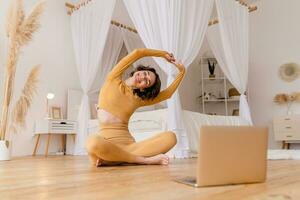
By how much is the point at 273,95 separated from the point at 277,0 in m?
1.88

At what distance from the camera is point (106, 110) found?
2344 millimetres

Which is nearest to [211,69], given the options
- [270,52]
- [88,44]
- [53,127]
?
[270,52]

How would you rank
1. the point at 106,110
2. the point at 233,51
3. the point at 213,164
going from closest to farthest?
1. the point at 213,164
2. the point at 106,110
3. the point at 233,51

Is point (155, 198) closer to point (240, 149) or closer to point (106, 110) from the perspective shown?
point (240, 149)

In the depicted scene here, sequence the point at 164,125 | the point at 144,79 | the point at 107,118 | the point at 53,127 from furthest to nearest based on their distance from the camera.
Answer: the point at 53,127, the point at 164,125, the point at 107,118, the point at 144,79

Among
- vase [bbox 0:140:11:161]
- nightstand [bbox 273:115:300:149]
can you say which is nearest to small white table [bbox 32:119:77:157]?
vase [bbox 0:140:11:161]

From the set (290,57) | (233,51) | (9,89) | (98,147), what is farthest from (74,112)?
(290,57)

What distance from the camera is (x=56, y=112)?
475 centimetres

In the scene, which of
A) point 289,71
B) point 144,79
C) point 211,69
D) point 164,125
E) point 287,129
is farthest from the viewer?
point 211,69

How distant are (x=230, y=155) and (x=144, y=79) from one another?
1.13 metres

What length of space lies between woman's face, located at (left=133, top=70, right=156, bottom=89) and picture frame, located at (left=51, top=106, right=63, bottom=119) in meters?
2.78

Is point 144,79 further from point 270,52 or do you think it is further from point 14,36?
point 270,52

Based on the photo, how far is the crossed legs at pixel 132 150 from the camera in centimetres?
209

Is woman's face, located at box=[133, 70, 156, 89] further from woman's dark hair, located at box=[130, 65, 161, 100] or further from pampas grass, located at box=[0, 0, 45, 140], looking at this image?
pampas grass, located at box=[0, 0, 45, 140]
